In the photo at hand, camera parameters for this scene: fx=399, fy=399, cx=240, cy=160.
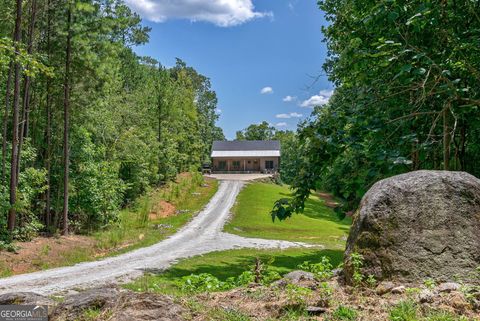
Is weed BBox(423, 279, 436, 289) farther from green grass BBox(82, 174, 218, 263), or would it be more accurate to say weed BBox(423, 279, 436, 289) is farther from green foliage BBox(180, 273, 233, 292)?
green grass BBox(82, 174, 218, 263)

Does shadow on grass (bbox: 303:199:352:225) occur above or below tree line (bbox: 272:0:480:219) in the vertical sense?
below

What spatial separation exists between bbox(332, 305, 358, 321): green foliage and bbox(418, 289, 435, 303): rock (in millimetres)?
590

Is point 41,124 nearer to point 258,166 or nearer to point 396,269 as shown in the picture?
point 396,269

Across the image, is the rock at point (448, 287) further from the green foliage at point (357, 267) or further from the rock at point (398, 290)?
the green foliage at point (357, 267)

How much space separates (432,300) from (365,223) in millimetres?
1007

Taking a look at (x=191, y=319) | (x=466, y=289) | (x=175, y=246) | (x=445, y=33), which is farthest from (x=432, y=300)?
(x=175, y=246)

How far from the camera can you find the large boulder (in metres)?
3.82

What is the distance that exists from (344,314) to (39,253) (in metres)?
13.9

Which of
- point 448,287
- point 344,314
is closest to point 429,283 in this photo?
point 448,287

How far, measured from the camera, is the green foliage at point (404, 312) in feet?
9.96

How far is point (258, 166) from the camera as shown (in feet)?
201

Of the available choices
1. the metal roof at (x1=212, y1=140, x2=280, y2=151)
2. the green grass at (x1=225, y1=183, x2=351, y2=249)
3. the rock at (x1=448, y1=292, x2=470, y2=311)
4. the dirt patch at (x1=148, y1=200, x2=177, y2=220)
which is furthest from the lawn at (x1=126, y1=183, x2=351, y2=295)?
the metal roof at (x1=212, y1=140, x2=280, y2=151)

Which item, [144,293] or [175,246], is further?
[175,246]

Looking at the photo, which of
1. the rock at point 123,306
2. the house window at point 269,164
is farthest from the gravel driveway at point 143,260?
the house window at point 269,164
